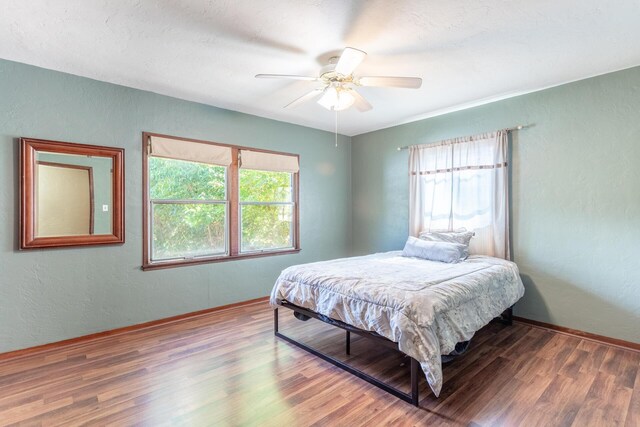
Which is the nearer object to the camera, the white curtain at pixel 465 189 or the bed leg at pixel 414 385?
the bed leg at pixel 414 385

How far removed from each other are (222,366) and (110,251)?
1.72m

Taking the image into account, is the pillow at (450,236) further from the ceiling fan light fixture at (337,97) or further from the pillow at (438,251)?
the ceiling fan light fixture at (337,97)

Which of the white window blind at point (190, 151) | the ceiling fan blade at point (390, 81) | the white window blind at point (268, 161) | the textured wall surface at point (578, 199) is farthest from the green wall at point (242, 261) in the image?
the ceiling fan blade at point (390, 81)

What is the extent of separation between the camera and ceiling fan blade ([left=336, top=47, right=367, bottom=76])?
6.82ft

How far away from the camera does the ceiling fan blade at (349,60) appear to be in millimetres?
2080

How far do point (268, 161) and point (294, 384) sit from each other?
289 cm

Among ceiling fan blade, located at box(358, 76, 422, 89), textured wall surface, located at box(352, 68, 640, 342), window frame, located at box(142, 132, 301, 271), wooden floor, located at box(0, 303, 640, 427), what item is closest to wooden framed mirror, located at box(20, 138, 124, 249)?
window frame, located at box(142, 132, 301, 271)

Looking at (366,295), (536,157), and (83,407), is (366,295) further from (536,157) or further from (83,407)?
(536,157)

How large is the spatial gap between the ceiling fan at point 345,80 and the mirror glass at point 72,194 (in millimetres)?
1980

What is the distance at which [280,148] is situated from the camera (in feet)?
14.7

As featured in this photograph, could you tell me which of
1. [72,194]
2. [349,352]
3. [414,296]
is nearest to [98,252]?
[72,194]

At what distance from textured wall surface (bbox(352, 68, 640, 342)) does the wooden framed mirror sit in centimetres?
416

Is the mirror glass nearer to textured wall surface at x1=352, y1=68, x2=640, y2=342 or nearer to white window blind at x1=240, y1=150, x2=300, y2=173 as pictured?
white window blind at x1=240, y1=150, x2=300, y2=173

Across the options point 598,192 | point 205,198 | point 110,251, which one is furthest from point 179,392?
point 598,192
